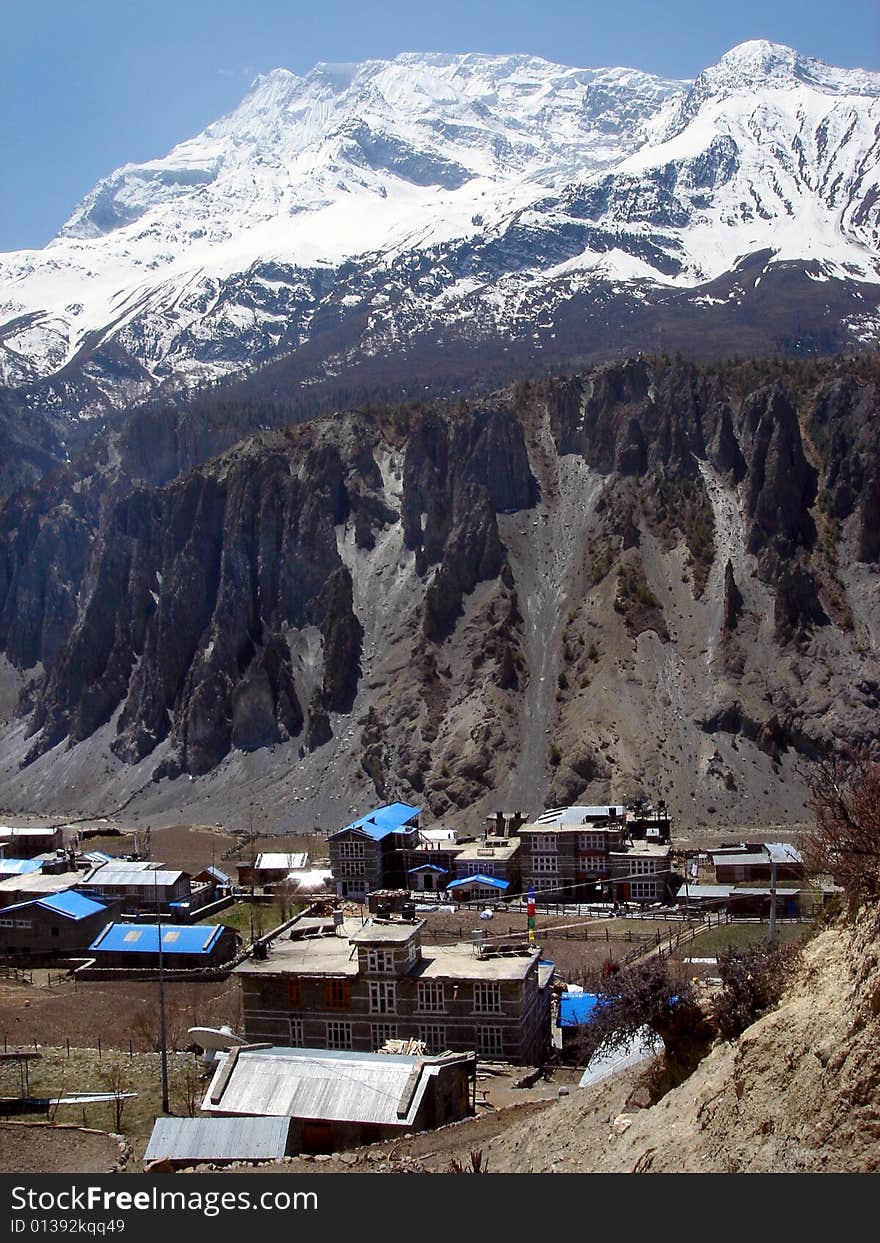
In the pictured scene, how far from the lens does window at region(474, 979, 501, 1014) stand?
3666 cm

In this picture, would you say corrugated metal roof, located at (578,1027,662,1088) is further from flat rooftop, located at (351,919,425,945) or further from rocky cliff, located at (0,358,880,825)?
rocky cliff, located at (0,358,880,825)

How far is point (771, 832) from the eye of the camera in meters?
84.1

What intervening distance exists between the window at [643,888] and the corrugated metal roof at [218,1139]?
40155 mm

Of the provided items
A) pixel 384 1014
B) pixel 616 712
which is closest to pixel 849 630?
pixel 616 712

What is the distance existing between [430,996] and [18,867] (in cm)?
4065

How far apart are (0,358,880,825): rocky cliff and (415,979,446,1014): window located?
54032 millimetres

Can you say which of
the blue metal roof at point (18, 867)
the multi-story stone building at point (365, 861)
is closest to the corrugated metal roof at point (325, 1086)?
the multi-story stone building at point (365, 861)

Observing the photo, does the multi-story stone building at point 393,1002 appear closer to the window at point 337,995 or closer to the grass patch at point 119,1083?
the window at point 337,995

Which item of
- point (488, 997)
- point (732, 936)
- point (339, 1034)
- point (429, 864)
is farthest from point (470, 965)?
point (429, 864)

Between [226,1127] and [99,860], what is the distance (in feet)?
171

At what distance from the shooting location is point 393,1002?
36875mm

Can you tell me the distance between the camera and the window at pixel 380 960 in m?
36.7

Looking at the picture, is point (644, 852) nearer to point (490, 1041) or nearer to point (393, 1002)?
point (490, 1041)

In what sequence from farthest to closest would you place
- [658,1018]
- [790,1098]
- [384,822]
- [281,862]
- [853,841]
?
[281,862] → [384,822] → [658,1018] → [853,841] → [790,1098]
